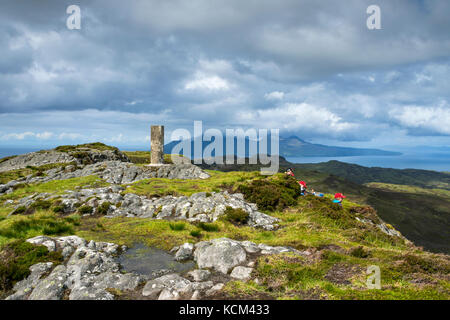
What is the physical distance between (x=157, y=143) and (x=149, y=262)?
1478 inches

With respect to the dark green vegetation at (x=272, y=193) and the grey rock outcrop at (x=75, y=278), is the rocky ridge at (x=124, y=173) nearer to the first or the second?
the dark green vegetation at (x=272, y=193)

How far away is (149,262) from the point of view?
392 inches

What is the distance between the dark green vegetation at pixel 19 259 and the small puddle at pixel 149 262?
8.31 feet

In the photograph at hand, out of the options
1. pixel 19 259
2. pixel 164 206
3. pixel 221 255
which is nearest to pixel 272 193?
pixel 164 206

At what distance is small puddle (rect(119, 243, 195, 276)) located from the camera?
9266 millimetres

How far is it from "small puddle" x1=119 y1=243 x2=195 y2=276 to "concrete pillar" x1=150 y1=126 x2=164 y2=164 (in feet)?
117

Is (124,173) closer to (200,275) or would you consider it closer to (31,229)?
(31,229)

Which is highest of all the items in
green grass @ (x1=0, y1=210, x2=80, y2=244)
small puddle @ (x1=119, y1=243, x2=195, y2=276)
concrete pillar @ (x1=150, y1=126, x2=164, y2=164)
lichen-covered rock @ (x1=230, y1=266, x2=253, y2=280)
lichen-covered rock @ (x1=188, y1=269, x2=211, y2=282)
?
concrete pillar @ (x1=150, y1=126, x2=164, y2=164)

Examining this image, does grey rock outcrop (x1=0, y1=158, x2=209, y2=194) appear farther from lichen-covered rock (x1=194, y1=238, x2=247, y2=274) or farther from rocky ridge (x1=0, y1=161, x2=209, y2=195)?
lichen-covered rock (x1=194, y1=238, x2=247, y2=274)

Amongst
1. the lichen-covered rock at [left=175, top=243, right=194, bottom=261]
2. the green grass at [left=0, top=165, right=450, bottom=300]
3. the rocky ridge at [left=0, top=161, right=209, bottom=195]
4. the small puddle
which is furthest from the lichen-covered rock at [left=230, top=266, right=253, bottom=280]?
the rocky ridge at [left=0, top=161, right=209, bottom=195]

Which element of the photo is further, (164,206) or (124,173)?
(124,173)

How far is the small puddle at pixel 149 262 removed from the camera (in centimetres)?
927

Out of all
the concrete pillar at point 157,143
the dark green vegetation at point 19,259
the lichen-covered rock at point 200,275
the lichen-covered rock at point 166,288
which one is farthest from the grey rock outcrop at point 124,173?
the lichen-covered rock at point 166,288

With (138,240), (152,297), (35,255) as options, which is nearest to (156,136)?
(138,240)
